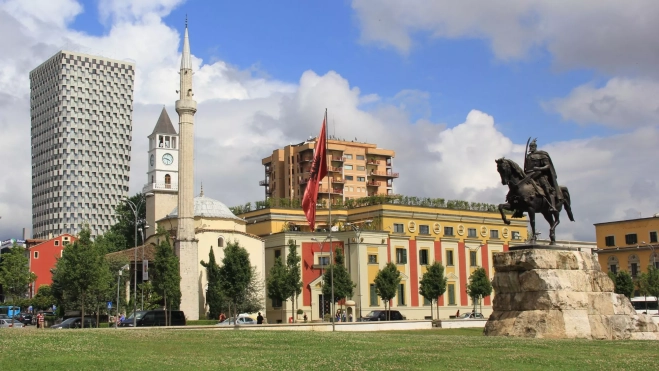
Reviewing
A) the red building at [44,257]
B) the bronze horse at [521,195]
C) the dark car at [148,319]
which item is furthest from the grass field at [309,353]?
the red building at [44,257]

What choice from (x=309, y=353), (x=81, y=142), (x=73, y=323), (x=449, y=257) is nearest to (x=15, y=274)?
(x=73, y=323)

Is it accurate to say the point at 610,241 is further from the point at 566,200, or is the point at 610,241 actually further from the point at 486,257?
the point at 566,200

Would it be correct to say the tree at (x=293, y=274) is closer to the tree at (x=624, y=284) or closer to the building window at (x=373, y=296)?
the building window at (x=373, y=296)

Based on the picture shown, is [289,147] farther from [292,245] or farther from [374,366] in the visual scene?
[374,366]

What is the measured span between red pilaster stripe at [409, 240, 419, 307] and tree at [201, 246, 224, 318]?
2098 cm

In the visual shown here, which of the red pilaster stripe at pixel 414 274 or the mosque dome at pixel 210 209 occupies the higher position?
the mosque dome at pixel 210 209

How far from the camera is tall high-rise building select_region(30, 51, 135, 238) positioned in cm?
17012

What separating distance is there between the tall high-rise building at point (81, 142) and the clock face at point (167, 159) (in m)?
58.9

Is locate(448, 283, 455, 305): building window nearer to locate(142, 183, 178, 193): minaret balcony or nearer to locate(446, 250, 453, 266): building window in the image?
locate(446, 250, 453, 266): building window

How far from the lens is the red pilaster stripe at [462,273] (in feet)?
264

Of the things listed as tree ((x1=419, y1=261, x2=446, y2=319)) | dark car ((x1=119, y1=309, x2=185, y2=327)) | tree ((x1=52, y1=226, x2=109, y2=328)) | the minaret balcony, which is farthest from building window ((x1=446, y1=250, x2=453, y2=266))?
the minaret balcony

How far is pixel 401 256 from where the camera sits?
76688mm

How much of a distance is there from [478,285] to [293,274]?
20.3m

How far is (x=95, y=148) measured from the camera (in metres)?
174
